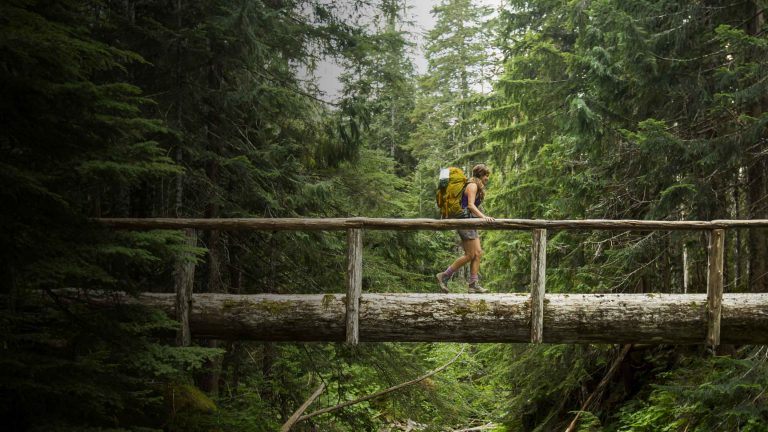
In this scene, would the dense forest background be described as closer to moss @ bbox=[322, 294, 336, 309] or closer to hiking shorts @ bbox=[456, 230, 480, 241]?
moss @ bbox=[322, 294, 336, 309]

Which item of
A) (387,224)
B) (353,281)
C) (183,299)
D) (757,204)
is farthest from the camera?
(757,204)

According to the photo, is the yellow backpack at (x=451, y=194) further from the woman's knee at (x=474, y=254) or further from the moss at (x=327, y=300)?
the moss at (x=327, y=300)

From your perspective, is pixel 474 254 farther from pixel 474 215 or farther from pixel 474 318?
pixel 474 318

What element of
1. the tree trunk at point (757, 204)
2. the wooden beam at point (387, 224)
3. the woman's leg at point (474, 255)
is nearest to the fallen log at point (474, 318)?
the wooden beam at point (387, 224)

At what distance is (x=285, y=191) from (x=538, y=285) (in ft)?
14.5

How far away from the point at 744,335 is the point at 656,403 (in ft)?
10.3

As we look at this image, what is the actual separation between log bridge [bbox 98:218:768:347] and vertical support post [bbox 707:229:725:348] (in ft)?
0.04

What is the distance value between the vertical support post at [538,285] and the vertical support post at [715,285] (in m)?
1.86

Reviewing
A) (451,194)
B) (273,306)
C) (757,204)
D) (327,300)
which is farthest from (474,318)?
(757,204)

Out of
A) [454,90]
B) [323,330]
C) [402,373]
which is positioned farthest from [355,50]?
[454,90]

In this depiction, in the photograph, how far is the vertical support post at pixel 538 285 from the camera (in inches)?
256

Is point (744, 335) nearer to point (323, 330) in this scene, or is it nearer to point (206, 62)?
point (323, 330)

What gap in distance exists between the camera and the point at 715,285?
21.1 ft

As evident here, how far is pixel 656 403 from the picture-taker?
9.27 m
